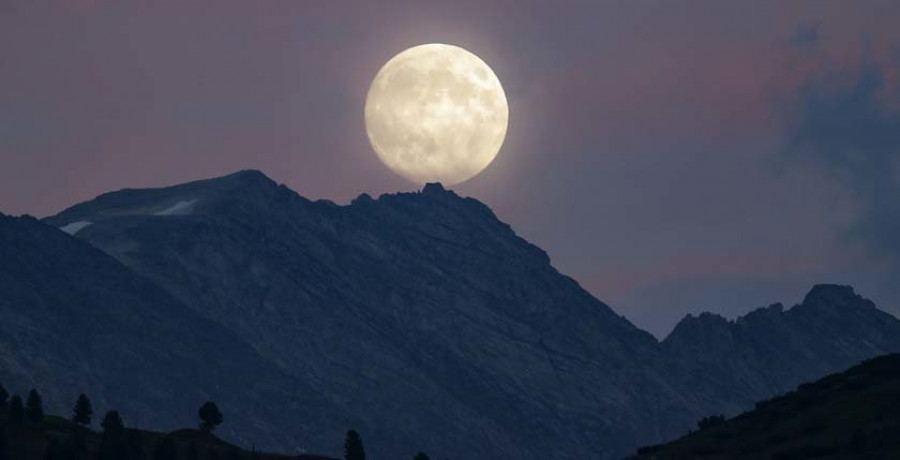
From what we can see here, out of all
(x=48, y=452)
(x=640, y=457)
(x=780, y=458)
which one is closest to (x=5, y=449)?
(x=48, y=452)

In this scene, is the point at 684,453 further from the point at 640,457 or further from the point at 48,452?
the point at 48,452

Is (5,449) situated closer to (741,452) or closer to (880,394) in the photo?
(741,452)

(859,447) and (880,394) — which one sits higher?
(880,394)

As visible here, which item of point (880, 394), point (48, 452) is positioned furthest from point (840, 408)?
point (48, 452)

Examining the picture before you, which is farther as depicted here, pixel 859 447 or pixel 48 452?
pixel 48 452

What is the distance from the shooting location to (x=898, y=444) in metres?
177

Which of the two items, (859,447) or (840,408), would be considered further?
(840,408)

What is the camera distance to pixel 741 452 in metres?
198

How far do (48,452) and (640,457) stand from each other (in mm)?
64648

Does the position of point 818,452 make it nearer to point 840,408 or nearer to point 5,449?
point 840,408

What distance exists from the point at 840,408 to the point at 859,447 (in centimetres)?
1948

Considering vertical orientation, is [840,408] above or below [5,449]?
above

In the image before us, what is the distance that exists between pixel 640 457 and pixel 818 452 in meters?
21.7

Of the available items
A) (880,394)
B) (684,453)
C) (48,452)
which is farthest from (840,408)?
(48,452)
